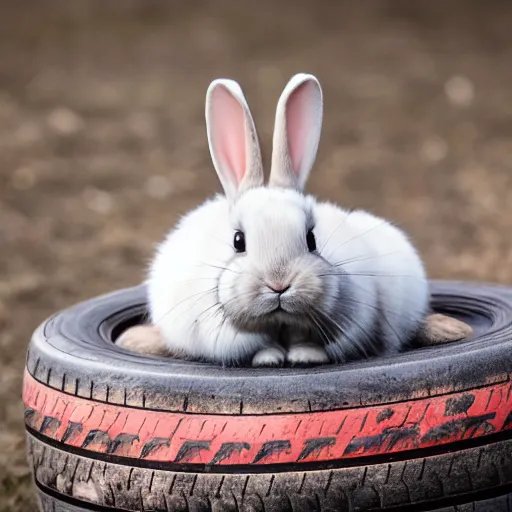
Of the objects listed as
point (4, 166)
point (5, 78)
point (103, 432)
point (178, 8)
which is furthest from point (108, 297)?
point (178, 8)

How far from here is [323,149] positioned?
25.5 feet

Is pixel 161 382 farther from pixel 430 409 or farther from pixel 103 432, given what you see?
pixel 430 409

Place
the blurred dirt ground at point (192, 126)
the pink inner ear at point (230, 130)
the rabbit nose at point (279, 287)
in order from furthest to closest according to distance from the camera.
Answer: the blurred dirt ground at point (192, 126), the pink inner ear at point (230, 130), the rabbit nose at point (279, 287)

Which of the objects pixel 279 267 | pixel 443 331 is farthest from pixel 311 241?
pixel 443 331

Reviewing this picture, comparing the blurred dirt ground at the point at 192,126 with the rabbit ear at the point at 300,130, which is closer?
the rabbit ear at the point at 300,130

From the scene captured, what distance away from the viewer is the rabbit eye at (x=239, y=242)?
2.23 meters

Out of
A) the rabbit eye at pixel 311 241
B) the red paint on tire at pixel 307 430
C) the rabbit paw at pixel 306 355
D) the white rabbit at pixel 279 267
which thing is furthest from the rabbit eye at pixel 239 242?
the red paint on tire at pixel 307 430

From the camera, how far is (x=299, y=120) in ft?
8.25

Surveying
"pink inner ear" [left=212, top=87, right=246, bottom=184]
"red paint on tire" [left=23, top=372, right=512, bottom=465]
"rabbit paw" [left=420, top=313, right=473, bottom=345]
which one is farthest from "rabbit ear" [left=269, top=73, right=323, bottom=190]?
"red paint on tire" [left=23, top=372, right=512, bottom=465]

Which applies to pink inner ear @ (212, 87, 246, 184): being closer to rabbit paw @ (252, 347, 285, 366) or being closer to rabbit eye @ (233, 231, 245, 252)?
rabbit eye @ (233, 231, 245, 252)

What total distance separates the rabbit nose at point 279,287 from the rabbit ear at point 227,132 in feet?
1.30

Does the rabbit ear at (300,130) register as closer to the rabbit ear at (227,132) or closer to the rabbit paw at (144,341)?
the rabbit ear at (227,132)

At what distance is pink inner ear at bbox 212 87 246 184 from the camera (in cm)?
251

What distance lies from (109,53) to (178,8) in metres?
1.61
